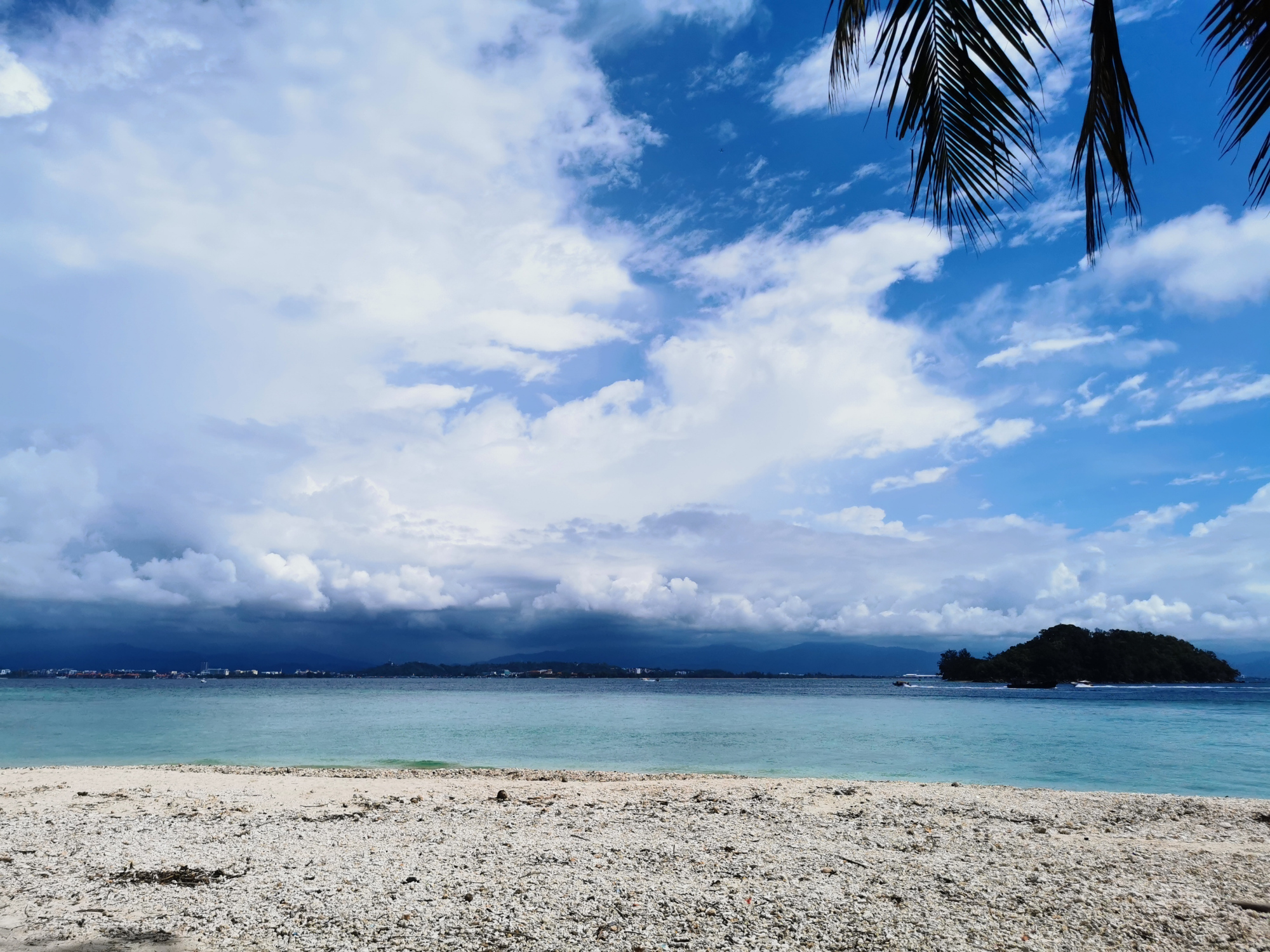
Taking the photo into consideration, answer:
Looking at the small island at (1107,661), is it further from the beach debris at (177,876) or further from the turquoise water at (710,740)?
the beach debris at (177,876)

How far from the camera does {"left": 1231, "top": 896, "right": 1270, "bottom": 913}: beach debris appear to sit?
6828 millimetres

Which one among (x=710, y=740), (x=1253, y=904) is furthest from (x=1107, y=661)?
(x=1253, y=904)

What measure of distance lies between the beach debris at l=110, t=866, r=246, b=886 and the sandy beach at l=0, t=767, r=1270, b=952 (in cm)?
4

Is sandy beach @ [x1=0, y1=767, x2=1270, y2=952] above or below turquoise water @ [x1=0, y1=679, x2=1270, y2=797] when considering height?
above

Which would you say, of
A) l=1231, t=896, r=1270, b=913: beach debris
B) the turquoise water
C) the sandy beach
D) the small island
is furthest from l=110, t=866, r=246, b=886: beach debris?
A: the small island

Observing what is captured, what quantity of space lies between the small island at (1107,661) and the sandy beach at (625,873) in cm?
14997

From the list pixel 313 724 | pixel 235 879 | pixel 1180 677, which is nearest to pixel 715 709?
pixel 313 724

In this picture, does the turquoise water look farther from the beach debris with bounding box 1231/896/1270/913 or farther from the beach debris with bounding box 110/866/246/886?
the beach debris with bounding box 110/866/246/886

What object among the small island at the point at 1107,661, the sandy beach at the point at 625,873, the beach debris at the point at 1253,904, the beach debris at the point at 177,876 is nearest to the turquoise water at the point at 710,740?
the sandy beach at the point at 625,873

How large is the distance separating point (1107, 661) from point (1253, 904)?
170972mm

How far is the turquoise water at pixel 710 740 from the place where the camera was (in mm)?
22500

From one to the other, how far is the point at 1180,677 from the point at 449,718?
170 m

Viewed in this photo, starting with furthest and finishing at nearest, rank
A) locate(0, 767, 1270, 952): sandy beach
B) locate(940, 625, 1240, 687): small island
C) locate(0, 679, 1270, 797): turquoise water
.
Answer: locate(940, 625, 1240, 687): small island → locate(0, 679, 1270, 797): turquoise water → locate(0, 767, 1270, 952): sandy beach

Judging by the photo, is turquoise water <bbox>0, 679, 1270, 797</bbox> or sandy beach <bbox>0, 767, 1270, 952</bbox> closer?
sandy beach <bbox>0, 767, 1270, 952</bbox>
